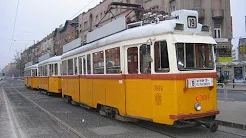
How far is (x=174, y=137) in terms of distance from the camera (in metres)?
8.24

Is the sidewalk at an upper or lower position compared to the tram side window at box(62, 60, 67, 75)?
lower

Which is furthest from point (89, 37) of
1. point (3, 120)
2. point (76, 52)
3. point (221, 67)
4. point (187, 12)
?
point (221, 67)

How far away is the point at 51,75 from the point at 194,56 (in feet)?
57.4

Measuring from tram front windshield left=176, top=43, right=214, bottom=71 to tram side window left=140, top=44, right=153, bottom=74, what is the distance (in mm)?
842

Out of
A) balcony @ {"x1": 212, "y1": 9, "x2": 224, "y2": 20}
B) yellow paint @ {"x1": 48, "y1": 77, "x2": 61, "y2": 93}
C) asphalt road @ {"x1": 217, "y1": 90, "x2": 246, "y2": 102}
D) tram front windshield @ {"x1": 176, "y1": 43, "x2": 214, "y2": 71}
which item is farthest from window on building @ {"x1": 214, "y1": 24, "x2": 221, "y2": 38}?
tram front windshield @ {"x1": 176, "y1": 43, "x2": 214, "y2": 71}

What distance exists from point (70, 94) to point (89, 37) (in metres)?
3.83

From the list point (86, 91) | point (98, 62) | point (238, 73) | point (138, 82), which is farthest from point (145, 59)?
point (238, 73)

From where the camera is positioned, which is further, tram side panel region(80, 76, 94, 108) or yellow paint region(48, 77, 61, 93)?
yellow paint region(48, 77, 61, 93)

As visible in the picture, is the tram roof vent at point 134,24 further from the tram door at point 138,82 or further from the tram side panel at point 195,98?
the tram side panel at point 195,98

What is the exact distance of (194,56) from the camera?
859 cm

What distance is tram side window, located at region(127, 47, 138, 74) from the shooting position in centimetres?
951

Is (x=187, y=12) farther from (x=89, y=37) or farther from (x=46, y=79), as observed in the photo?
(x=46, y=79)

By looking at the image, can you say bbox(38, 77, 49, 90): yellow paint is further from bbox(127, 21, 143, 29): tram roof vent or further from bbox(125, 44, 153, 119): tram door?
bbox(125, 44, 153, 119): tram door

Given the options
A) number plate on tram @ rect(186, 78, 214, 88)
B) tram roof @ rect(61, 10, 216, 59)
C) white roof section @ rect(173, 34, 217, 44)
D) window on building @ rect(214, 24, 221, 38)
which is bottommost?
number plate on tram @ rect(186, 78, 214, 88)
